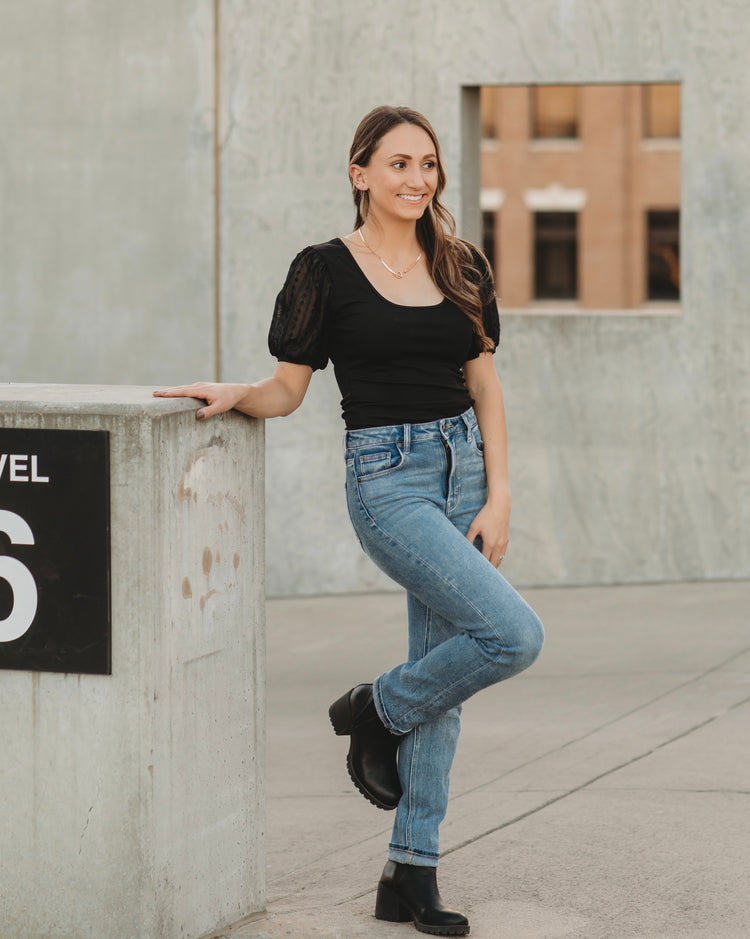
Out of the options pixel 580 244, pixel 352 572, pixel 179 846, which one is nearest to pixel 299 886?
pixel 179 846

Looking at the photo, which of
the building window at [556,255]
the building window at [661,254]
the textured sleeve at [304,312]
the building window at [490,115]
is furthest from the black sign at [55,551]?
the building window at [556,255]

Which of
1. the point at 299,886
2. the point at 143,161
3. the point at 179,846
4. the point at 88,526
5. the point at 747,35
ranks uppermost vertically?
the point at 747,35

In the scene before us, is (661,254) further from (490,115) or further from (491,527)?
(491,527)

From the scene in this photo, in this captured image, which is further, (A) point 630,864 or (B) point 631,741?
(B) point 631,741

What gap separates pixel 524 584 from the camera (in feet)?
28.4

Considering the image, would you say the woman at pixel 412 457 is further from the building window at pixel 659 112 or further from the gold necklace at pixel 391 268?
the building window at pixel 659 112

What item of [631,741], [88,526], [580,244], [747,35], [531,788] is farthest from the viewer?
[580,244]

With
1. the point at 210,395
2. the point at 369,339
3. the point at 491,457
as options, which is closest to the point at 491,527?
the point at 491,457

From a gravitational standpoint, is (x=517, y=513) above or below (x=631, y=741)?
above

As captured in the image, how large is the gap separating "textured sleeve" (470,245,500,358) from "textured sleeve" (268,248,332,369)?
0.41 meters

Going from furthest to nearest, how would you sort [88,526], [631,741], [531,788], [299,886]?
1. [631,741]
2. [531,788]
3. [299,886]
4. [88,526]

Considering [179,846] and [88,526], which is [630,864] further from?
[88,526]

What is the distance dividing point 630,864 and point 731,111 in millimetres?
4906

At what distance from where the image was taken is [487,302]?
4117 millimetres
